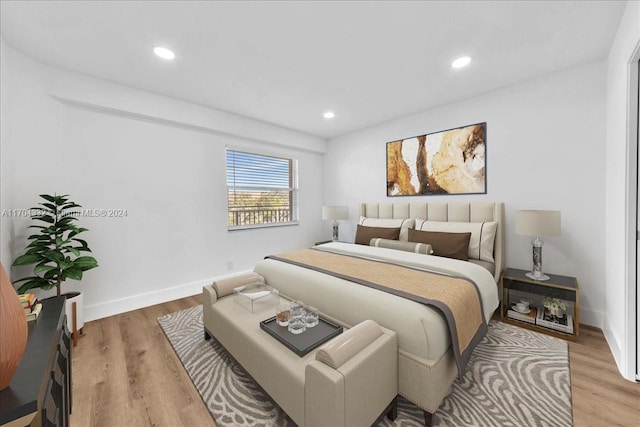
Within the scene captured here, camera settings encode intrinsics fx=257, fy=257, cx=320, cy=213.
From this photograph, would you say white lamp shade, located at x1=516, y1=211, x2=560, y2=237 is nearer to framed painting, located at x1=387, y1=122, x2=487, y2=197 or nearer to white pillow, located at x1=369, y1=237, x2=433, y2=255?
framed painting, located at x1=387, y1=122, x2=487, y2=197

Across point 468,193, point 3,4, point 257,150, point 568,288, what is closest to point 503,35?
point 468,193

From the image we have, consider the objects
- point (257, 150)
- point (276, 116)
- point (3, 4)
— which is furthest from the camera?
point (257, 150)

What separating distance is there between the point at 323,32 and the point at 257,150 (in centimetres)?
247

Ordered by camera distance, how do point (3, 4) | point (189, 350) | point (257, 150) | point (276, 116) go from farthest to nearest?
1. point (257, 150)
2. point (276, 116)
3. point (189, 350)
4. point (3, 4)

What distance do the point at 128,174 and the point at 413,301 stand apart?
3.27 meters

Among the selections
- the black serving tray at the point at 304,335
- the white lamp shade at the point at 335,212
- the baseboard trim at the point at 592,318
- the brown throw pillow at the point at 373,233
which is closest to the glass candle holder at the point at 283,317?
the black serving tray at the point at 304,335

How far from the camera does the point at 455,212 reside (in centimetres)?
322

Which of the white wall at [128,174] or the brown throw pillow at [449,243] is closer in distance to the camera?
the white wall at [128,174]

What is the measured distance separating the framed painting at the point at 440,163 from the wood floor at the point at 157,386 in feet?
6.15

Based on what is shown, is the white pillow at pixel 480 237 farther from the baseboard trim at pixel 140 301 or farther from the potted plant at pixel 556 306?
the baseboard trim at pixel 140 301

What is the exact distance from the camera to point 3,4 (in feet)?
5.58

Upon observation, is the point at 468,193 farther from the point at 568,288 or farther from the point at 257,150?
the point at 257,150

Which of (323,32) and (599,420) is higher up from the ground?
(323,32)

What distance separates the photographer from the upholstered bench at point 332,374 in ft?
3.75
